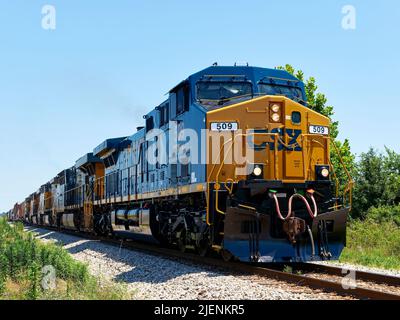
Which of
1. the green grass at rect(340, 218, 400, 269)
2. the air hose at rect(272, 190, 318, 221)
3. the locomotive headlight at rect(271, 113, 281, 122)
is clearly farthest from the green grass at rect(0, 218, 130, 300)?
the green grass at rect(340, 218, 400, 269)

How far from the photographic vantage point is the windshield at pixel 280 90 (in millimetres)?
12219

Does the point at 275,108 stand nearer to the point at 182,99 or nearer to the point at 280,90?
the point at 280,90

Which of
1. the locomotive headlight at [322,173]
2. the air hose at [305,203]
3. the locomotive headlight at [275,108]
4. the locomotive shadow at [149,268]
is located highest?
the locomotive headlight at [275,108]

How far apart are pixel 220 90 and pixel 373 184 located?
25.8 meters

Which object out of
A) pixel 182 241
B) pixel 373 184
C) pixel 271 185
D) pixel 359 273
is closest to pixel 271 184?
pixel 271 185

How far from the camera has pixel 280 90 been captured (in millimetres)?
12430

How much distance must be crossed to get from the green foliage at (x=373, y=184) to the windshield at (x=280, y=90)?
74.1 ft

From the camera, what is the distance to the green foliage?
3472cm

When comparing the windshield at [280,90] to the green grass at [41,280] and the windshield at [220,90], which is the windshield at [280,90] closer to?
the windshield at [220,90]

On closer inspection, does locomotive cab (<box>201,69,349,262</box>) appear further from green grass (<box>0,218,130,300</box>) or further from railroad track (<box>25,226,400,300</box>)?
green grass (<box>0,218,130,300</box>)

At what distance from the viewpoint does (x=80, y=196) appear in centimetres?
2969

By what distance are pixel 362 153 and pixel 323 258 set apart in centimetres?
2774

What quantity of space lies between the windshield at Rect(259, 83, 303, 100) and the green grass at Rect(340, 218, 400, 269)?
4.16 meters

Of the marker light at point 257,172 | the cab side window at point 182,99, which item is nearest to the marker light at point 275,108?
the marker light at point 257,172
